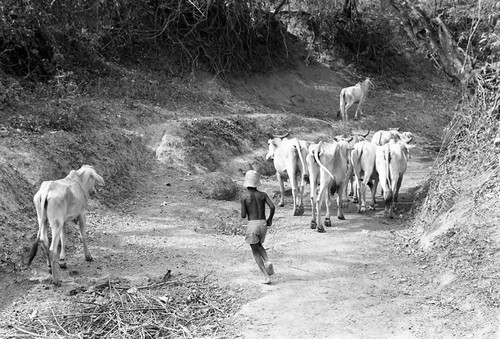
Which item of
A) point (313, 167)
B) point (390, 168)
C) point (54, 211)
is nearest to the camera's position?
point (54, 211)

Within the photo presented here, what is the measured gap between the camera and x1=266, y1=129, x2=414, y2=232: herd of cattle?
36.4 ft

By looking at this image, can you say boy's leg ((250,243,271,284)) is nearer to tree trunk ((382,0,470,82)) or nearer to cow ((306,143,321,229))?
cow ((306,143,321,229))

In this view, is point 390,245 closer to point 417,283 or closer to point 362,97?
point 417,283

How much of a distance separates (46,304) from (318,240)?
4.44 m

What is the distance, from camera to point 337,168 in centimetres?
1136

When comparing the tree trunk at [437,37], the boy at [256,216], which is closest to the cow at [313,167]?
the boy at [256,216]

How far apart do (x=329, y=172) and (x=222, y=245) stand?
2424 mm

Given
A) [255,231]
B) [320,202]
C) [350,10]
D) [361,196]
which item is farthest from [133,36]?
[255,231]

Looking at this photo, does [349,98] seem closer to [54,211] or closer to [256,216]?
[256,216]

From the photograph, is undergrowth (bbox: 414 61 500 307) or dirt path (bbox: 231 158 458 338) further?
undergrowth (bbox: 414 61 500 307)

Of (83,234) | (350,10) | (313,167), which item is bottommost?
(83,234)

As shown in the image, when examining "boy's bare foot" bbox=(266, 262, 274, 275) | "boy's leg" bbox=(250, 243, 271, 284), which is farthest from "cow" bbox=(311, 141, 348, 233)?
"boy's leg" bbox=(250, 243, 271, 284)

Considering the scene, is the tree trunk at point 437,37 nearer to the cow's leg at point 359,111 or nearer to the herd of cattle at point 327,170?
the herd of cattle at point 327,170

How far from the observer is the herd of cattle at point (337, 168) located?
36.4 ft
